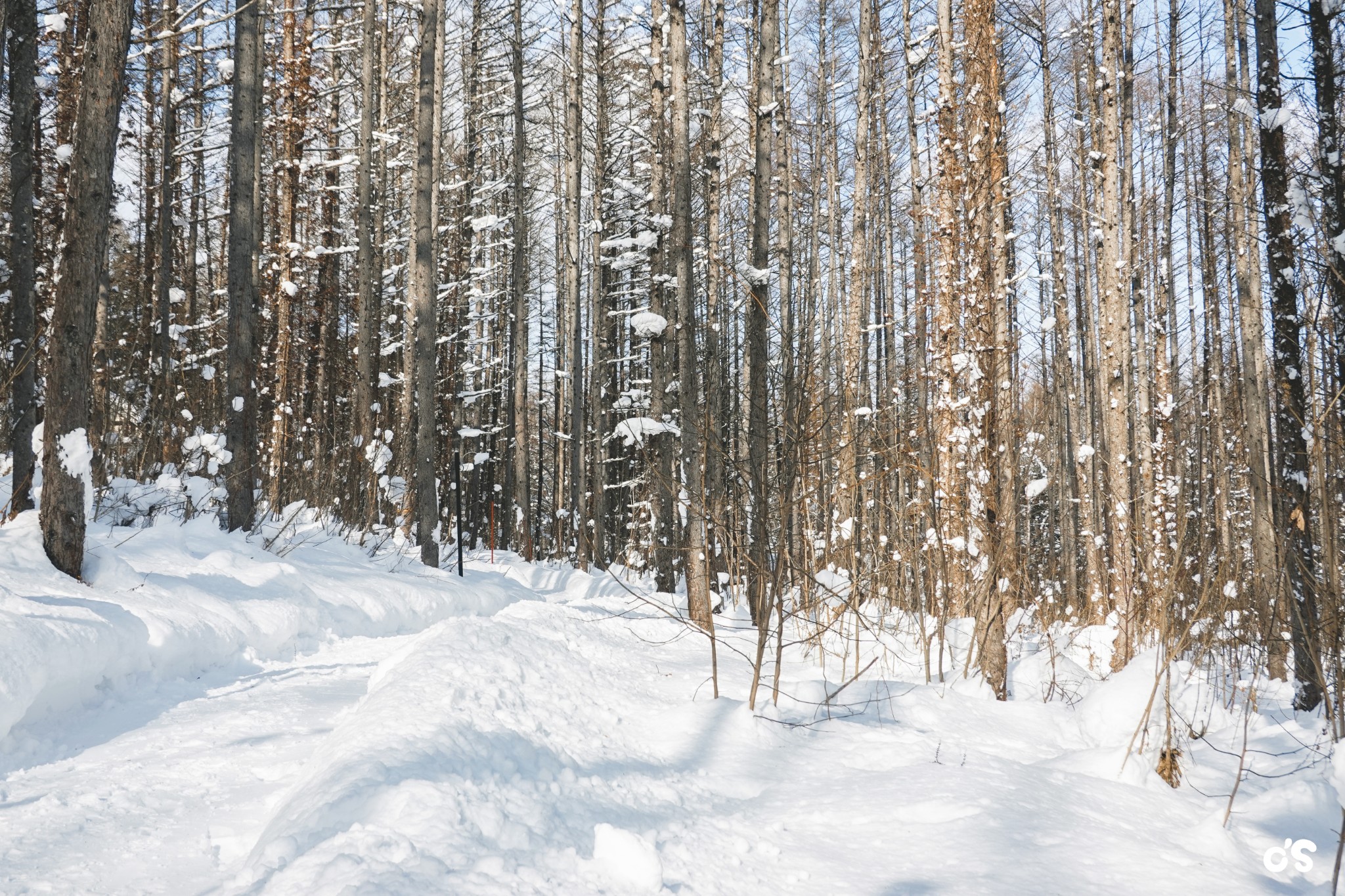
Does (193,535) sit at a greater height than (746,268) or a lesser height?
lesser

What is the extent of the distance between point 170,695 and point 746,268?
6113mm

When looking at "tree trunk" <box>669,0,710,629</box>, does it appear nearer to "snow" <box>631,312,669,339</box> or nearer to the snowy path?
"snow" <box>631,312,669,339</box>

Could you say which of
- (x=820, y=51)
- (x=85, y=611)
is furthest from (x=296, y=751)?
(x=820, y=51)

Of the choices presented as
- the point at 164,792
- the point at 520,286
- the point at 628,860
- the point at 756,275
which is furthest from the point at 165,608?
the point at 520,286

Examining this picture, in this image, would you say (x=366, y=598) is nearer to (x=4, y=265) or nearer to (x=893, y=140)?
(x=4, y=265)

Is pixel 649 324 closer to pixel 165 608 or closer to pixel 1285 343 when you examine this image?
pixel 165 608

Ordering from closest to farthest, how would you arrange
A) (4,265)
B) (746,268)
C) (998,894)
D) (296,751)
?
(998,894), (296,751), (746,268), (4,265)

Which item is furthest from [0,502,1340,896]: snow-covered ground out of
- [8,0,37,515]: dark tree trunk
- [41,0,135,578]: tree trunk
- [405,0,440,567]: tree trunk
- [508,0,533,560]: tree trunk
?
[508,0,533,560]: tree trunk

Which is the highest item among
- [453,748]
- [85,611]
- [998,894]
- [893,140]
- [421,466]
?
[893,140]

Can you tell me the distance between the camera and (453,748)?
9.21 ft

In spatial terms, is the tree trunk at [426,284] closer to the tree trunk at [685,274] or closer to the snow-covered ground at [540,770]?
the tree trunk at [685,274]

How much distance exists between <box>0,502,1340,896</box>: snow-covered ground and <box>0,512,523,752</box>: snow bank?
2 cm

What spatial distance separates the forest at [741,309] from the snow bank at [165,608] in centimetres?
56

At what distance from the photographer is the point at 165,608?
184 inches
